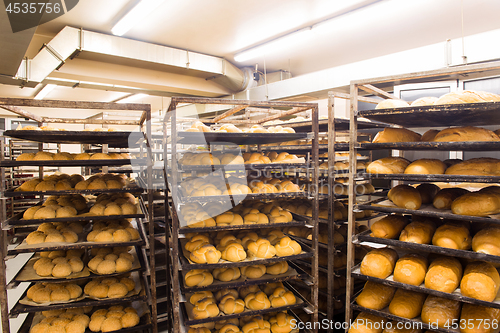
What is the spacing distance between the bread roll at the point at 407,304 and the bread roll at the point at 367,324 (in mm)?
208

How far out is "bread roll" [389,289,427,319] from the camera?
171cm

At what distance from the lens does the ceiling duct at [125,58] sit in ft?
13.3

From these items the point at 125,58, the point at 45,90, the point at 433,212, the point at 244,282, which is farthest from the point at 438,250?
the point at 45,90

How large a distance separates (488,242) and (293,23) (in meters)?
3.74

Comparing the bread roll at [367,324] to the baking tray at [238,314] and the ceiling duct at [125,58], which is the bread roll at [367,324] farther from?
the ceiling duct at [125,58]

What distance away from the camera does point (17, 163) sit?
1907mm

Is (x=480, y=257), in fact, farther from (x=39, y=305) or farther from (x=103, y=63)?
(x=103, y=63)

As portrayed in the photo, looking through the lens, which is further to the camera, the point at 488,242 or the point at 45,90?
the point at 45,90

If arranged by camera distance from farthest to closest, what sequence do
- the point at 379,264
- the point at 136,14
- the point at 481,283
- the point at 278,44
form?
the point at 278,44 < the point at 136,14 < the point at 379,264 < the point at 481,283

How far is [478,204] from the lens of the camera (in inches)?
62.6

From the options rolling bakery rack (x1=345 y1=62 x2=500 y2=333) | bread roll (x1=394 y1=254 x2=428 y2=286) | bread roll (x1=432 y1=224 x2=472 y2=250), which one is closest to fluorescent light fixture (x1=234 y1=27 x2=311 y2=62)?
rolling bakery rack (x1=345 y1=62 x2=500 y2=333)

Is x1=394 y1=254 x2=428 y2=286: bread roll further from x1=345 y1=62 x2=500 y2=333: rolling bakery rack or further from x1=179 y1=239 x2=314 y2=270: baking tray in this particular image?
x1=179 y1=239 x2=314 y2=270: baking tray

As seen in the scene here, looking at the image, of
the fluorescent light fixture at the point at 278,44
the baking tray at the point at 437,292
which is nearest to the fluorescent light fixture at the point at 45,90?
the fluorescent light fixture at the point at 278,44

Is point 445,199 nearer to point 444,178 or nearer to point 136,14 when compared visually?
point 444,178
